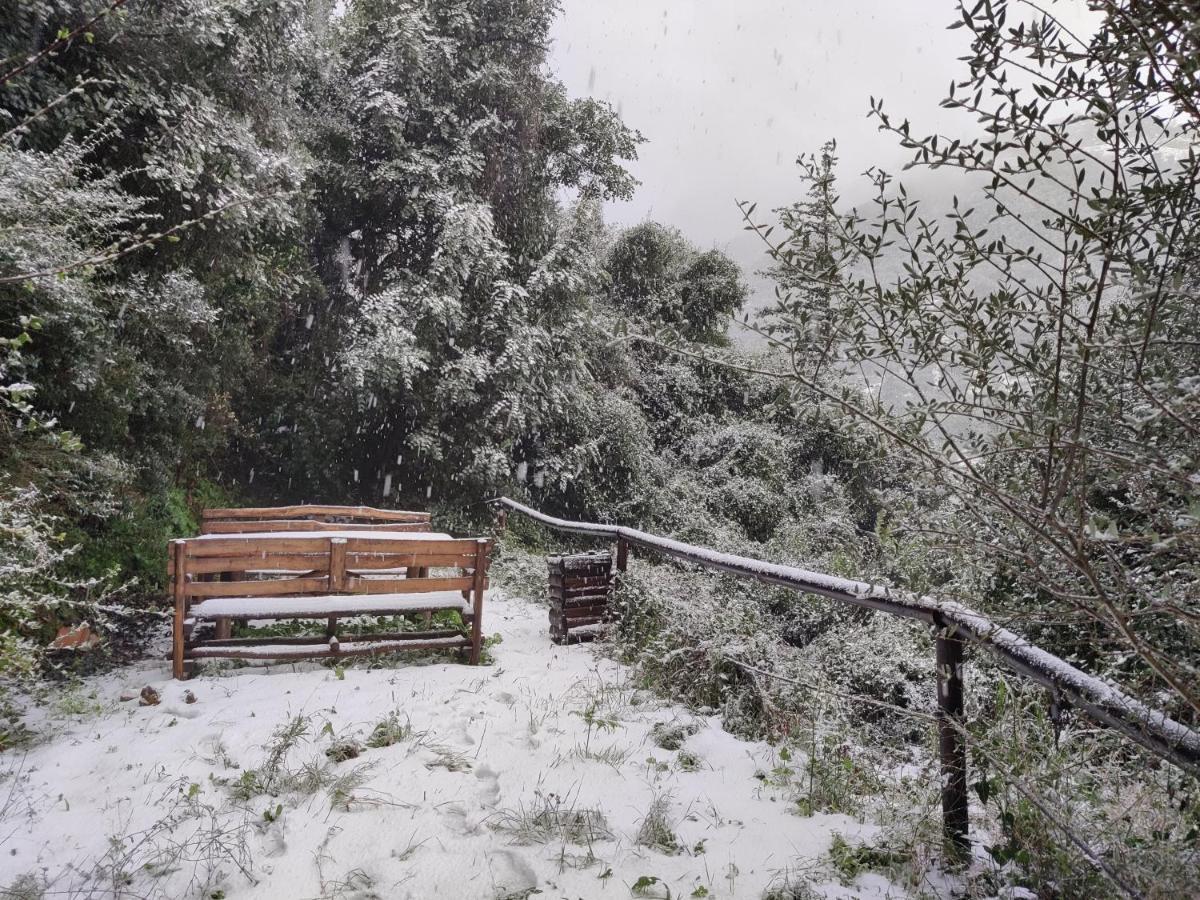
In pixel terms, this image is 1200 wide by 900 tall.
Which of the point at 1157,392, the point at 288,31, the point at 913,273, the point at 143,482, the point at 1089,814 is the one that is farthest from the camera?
the point at 288,31

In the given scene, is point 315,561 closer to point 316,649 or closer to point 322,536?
point 322,536

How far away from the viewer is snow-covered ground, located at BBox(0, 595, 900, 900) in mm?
2768

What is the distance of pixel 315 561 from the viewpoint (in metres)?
5.35

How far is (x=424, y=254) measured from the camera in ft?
41.6

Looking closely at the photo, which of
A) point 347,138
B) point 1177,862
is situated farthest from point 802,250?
point 347,138

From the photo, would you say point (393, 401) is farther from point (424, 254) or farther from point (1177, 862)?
point (1177, 862)

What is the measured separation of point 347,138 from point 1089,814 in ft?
45.0

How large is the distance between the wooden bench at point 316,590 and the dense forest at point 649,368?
1.82 ft

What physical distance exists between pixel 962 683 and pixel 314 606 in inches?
179

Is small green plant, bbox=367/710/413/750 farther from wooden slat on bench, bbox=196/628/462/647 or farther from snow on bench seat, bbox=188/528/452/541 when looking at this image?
snow on bench seat, bbox=188/528/452/541

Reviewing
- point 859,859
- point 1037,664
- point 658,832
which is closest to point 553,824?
point 658,832

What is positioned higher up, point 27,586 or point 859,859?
point 27,586

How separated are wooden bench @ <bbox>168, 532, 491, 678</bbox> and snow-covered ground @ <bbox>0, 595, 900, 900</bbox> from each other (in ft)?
1.57

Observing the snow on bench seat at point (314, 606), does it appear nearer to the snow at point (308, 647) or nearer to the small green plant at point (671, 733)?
the snow at point (308, 647)
